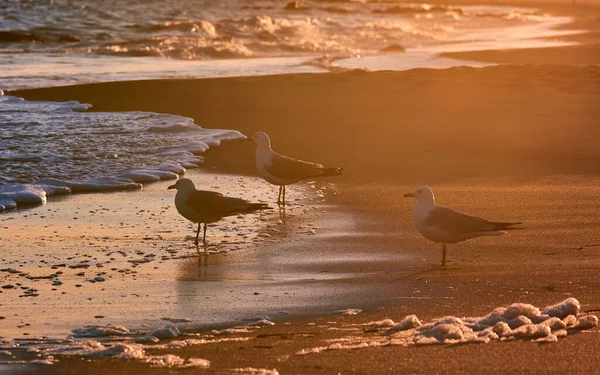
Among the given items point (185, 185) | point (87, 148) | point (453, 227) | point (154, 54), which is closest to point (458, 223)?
point (453, 227)

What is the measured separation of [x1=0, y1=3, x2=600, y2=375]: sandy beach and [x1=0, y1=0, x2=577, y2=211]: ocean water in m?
0.82

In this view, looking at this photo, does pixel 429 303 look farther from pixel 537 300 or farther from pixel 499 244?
pixel 499 244

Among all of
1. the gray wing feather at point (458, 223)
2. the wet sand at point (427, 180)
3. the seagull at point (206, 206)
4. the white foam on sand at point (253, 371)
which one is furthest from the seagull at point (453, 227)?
the white foam on sand at point (253, 371)

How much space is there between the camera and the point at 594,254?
8047mm

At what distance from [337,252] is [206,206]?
1.31 metres

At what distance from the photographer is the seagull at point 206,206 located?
9016 millimetres

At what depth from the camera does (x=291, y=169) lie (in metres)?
10.7

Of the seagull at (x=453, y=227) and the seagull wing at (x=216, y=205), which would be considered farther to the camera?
the seagull wing at (x=216, y=205)

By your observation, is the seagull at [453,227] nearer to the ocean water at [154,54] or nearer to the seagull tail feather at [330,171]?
the seagull tail feather at [330,171]

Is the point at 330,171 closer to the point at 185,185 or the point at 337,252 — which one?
the point at 185,185

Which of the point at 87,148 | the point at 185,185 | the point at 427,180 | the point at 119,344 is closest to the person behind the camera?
the point at 119,344

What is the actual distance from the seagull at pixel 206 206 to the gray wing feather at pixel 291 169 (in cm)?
148

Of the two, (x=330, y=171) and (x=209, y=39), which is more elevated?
(x=209, y=39)

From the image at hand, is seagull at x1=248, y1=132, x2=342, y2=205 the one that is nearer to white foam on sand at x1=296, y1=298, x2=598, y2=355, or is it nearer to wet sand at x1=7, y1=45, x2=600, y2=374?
wet sand at x1=7, y1=45, x2=600, y2=374
